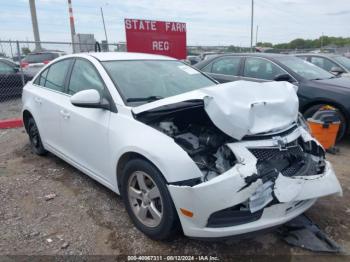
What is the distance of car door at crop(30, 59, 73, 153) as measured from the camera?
414 centimetres

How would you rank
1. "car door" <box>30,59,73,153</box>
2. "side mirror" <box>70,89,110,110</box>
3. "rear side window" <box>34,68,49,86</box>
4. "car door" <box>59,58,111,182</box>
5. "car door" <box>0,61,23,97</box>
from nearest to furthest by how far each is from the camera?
"side mirror" <box>70,89,110,110</box>, "car door" <box>59,58,111,182</box>, "car door" <box>30,59,73,153</box>, "rear side window" <box>34,68,49,86</box>, "car door" <box>0,61,23,97</box>

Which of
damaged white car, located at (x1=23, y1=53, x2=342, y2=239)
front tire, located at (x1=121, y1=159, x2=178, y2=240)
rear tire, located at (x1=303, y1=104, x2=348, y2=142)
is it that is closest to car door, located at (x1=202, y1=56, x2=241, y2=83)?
rear tire, located at (x1=303, y1=104, x2=348, y2=142)

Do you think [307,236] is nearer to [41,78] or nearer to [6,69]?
[41,78]

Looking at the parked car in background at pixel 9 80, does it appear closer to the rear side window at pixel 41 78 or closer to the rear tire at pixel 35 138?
the rear tire at pixel 35 138

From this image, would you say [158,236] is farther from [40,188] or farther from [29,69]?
[29,69]

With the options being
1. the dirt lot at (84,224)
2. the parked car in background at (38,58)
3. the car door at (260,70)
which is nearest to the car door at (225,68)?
the car door at (260,70)

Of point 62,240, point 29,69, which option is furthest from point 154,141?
point 29,69

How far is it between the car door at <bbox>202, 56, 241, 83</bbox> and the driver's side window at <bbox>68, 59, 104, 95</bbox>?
346 centimetres

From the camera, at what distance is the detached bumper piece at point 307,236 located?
9.17 ft

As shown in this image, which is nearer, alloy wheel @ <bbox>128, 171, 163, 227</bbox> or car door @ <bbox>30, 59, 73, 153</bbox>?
alloy wheel @ <bbox>128, 171, 163, 227</bbox>

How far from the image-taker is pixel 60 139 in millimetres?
4117

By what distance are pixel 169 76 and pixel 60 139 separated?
5.17 feet

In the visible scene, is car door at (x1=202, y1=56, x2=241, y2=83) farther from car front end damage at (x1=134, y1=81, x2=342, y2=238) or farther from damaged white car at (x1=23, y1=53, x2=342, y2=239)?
car front end damage at (x1=134, y1=81, x2=342, y2=238)

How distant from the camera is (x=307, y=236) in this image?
2910 millimetres
